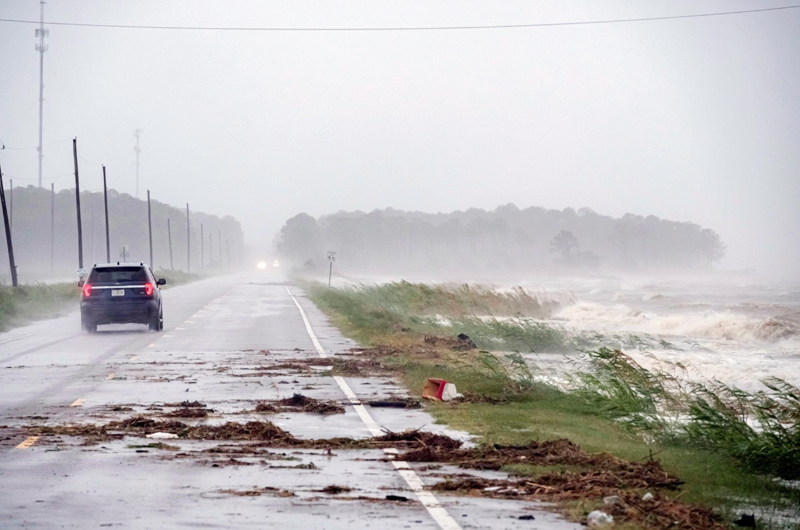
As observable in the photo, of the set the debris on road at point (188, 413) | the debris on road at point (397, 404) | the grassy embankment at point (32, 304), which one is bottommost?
the grassy embankment at point (32, 304)

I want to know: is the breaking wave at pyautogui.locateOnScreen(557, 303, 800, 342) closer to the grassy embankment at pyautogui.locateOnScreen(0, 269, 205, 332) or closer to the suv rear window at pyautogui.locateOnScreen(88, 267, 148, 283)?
the suv rear window at pyautogui.locateOnScreen(88, 267, 148, 283)

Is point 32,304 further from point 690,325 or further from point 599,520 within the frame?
point 599,520

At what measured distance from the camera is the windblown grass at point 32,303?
35.9m

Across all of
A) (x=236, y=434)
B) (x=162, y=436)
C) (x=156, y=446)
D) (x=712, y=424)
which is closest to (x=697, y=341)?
(x=712, y=424)

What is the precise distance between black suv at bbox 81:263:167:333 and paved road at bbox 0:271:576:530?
6717mm

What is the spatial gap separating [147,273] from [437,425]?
18.7m

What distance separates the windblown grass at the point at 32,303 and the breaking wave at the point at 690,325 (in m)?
23.1

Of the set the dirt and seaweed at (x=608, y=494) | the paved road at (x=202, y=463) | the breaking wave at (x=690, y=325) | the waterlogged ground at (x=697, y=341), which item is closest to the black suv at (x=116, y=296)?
the paved road at (x=202, y=463)

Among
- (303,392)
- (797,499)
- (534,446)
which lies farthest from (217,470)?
(303,392)

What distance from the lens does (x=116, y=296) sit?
28.3 metres

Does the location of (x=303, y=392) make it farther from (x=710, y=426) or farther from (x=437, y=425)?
(x=710, y=426)

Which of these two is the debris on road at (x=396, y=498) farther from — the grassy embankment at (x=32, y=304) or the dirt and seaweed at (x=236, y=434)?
the grassy embankment at (x=32, y=304)

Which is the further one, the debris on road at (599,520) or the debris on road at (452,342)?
the debris on road at (452,342)

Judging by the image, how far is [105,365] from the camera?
19.1 metres
